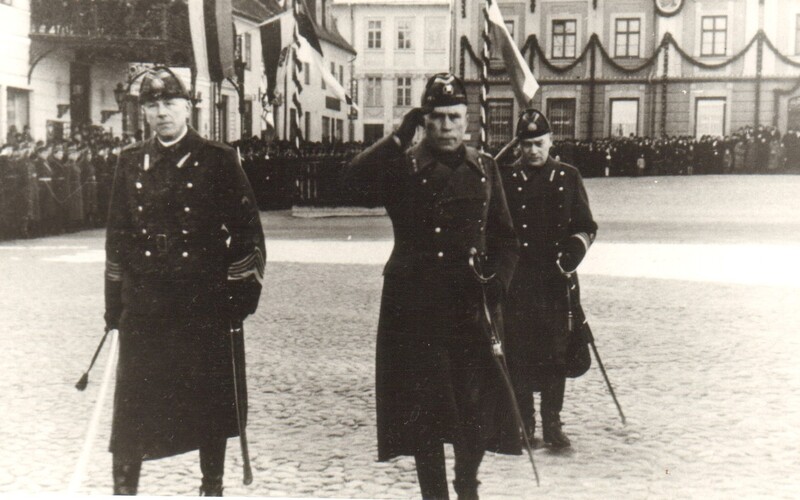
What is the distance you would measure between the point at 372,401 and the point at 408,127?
271cm

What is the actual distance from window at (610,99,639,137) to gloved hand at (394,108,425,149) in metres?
32.0

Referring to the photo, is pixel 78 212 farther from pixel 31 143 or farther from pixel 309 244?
pixel 309 244

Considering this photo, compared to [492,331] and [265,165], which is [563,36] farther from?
[492,331]

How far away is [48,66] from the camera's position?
22.4 metres

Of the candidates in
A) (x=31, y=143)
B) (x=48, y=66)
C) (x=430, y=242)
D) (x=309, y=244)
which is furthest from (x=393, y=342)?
(x=48, y=66)

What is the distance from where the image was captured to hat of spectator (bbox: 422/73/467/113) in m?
4.03

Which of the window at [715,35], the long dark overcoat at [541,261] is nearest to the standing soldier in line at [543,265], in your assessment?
the long dark overcoat at [541,261]

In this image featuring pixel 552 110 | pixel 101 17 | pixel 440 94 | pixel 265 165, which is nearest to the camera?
pixel 440 94

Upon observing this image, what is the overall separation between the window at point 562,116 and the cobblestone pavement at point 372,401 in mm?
26454

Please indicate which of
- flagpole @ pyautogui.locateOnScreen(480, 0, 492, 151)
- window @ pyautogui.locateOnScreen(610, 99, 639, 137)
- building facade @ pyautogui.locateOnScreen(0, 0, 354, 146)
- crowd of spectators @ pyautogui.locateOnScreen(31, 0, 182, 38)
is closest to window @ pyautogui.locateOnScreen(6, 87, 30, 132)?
building facade @ pyautogui.locateOnScreen(0, 0, 354, 146)

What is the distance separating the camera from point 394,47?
2972 centimetres

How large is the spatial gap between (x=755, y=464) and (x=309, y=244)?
38.5 feet

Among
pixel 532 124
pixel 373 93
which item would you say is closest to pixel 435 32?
pixel 373 93

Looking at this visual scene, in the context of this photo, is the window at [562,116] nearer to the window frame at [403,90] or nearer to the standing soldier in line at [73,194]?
the window frame at [403,90]
